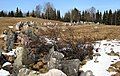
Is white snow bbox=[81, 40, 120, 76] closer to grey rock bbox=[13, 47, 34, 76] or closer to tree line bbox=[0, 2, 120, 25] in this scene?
grey rock bbox=[13, 47, 34, 76]

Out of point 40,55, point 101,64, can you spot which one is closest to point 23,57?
point 40,55

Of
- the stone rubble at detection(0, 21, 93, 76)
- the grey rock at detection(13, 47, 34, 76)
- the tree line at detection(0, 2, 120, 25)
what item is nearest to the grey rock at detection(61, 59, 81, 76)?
the stone rubble at detection(0, 21, 93, 76)

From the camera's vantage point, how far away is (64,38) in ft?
83.6

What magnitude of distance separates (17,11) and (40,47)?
7138 centimetres

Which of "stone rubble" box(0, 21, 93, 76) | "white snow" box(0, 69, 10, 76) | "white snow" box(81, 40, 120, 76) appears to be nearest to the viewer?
"stone rubble" box(0, 21, 93, 76)

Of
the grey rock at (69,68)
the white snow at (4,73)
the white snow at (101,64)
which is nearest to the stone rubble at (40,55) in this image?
the grey rock at (69,68)

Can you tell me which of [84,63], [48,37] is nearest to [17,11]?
[48,37]

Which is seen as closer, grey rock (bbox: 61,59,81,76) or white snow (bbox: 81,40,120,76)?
grey rock (bbox: 61,59,81,76)

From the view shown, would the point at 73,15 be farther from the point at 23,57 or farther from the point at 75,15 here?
the point at 23,57

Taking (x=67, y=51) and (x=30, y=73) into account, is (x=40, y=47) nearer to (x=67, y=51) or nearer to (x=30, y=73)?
(x=67, y=51)

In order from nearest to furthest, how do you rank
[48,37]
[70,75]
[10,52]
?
[70,75]
[10,52]
[48,37]

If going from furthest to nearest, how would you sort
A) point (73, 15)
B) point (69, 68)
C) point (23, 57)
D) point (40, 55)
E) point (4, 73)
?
1. point (73, 15)
2. point (40, 55)
3. point (23, 57)
4. point (4, 73)
5. point (69, 68)

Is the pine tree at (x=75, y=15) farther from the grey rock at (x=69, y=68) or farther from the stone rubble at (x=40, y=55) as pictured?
the grey rock at (x=69, y=68)

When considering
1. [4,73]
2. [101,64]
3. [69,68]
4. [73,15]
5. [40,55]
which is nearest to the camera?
[69,68]
